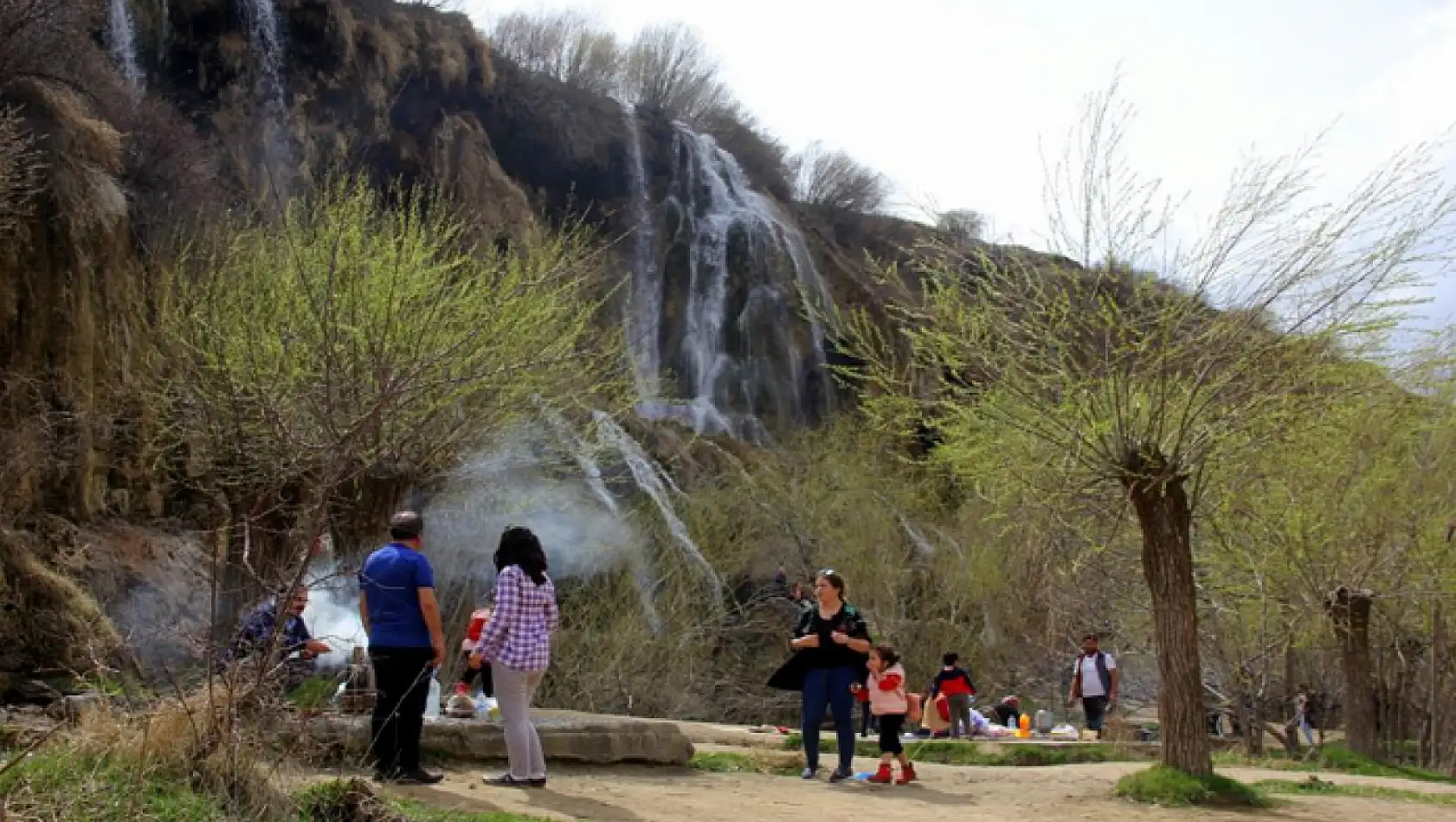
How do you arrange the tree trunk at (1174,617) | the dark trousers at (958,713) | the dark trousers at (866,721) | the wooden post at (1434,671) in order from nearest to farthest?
the tree trunk at (1174,617) < the dark trousers at (958,713) < the wooden post at (1434,671) < the dark trousers at (866,721)

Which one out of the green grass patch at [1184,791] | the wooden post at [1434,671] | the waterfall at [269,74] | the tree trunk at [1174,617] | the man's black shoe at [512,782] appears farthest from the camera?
the waterfall at [269,74]

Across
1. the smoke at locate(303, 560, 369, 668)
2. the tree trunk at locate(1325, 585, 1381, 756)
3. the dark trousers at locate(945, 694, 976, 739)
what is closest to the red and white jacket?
the dark trousers at locate(945, 694, 976, 739)

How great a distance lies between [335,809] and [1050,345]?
6734 millimetres

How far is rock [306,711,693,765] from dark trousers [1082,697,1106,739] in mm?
9798

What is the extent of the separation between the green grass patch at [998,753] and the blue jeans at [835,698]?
3.40m

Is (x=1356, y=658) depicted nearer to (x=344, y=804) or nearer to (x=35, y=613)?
(x=344, y=804)

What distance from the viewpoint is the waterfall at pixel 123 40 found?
1110 inches

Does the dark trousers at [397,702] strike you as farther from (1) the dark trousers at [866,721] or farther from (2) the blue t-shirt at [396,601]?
(1) the dark trousers at [866,721]

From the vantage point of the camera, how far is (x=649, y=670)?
22.8 meters

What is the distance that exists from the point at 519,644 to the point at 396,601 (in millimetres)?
768

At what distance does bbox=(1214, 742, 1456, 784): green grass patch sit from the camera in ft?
48.7

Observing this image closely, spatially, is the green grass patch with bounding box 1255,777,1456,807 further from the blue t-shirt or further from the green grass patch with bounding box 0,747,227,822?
the green grass patch with bounding box 0,747,227,822

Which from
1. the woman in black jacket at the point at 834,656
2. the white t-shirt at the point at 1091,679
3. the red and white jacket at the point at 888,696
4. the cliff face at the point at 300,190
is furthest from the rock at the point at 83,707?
the white t-shirt at the point at 1091,679

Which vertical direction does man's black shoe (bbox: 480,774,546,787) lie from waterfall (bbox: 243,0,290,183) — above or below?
below
